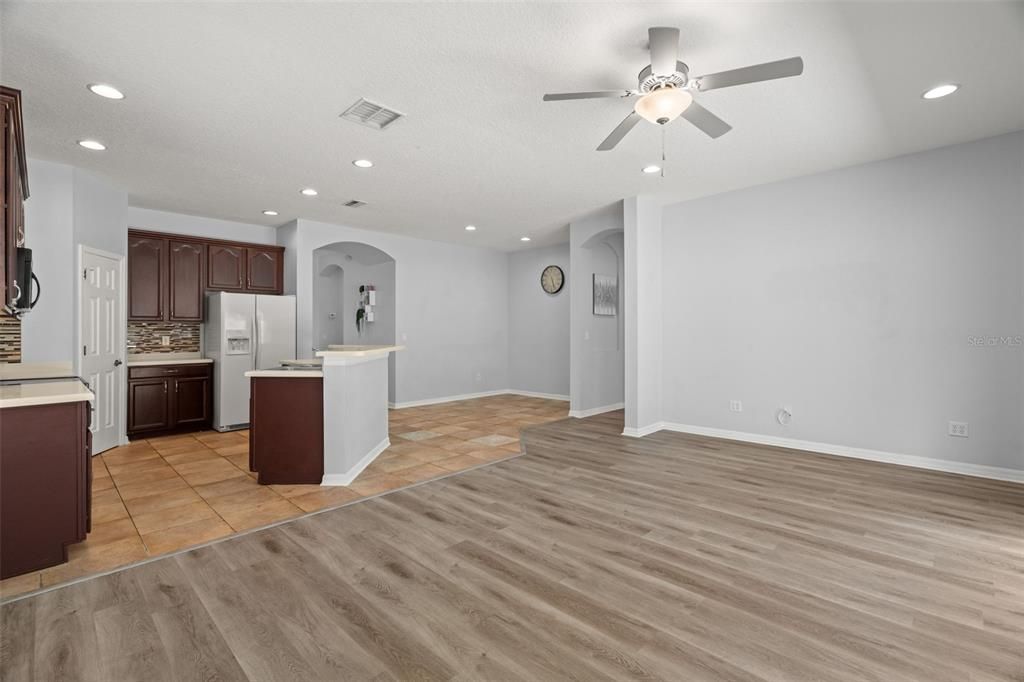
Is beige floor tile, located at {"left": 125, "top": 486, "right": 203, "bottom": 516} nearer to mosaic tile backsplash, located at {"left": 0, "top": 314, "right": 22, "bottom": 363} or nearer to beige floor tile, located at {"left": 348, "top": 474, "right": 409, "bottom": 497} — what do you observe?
beige floor tile, located at {"left": 348, "top": 474, "right": 409, "bottom": 497}

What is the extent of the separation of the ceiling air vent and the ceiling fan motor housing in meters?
1.68

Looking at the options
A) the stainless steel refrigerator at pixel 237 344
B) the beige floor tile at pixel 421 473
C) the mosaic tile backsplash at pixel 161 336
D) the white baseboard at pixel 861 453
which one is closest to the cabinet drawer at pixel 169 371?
the stainless steel refrigerator at pixel 237 344

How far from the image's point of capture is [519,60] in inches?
103

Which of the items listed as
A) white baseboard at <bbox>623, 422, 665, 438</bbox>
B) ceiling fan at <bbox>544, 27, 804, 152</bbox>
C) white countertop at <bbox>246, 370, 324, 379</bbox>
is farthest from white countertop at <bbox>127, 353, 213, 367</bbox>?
ceiling fan at <bbox>544, 27, 804, 152</bbox>

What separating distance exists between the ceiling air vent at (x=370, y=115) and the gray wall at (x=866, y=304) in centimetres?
369

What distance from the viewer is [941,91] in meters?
2.99

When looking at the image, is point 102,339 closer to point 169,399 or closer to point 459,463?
point 169,399

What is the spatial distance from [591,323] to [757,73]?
15.5ft

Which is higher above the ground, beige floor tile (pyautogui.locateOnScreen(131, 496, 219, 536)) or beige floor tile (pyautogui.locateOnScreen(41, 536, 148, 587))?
beige floor tile (pyautogui.locateOnScreen(131, 496, 219, 536))

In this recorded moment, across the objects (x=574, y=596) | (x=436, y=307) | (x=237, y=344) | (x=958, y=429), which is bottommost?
(x=574, y=596)

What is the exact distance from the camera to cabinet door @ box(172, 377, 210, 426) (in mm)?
5645

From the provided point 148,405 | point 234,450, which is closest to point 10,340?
point 148,405

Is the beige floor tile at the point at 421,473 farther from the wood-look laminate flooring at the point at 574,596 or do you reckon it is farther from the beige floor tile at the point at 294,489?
the beige floor tile at the point at 294,489

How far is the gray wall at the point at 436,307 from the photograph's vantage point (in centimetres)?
651
